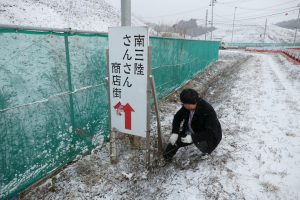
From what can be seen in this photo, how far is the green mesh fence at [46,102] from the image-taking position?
2.74m

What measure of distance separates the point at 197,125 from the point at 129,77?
1472 millimetres

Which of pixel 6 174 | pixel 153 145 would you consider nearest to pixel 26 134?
pixel 6 174

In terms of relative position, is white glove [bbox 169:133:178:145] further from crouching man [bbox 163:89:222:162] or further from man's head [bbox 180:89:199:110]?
man's head [bbox 180:89:199:110]

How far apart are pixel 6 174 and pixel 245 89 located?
9.22 meters

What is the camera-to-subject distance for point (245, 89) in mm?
9852

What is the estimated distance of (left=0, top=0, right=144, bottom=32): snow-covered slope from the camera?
23.9m

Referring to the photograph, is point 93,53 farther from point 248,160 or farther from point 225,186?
point 248,160

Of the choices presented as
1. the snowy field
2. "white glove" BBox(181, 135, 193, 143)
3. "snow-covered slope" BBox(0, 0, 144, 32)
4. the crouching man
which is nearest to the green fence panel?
the snowy field

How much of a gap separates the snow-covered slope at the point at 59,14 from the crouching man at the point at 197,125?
2206cm

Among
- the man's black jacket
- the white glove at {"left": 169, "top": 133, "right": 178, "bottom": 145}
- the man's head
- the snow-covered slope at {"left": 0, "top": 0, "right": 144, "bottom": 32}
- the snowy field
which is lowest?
the snowy field

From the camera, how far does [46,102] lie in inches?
125

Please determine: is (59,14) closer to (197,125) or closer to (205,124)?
(197,125)

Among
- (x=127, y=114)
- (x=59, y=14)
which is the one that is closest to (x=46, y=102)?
(x=127, y=114)

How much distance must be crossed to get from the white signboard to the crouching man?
683mm
